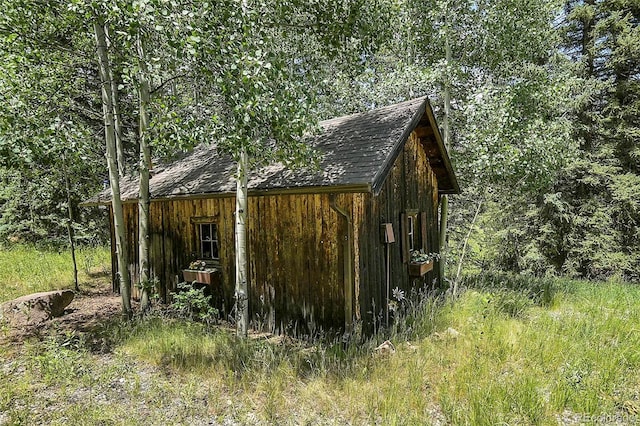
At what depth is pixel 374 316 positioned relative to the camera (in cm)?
640

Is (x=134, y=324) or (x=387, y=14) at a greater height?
(x=387, y=14)

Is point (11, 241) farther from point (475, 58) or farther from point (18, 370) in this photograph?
point (475, 58)

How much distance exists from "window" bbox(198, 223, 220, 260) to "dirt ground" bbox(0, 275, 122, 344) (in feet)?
7.10

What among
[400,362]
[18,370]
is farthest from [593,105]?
[18,370]

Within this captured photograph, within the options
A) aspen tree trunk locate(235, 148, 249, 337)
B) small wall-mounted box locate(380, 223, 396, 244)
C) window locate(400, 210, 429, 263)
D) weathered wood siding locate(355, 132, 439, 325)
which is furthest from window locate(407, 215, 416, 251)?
aspen tree trunk locate(235, 148, 249, 337)

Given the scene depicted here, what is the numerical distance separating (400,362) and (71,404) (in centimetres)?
384

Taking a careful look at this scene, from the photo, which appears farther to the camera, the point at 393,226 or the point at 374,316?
the point at 393,226

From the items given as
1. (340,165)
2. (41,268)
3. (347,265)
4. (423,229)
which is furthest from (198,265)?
(41,268)

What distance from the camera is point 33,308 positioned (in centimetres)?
707

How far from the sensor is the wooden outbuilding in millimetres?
6224

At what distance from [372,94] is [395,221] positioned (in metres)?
5.70

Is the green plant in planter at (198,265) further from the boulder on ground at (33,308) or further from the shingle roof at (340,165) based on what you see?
the boulder on ground at (33,308)

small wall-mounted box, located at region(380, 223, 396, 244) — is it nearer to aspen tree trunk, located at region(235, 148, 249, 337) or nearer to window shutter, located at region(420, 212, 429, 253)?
window shutter, located at region(420, 212, 429, 253)

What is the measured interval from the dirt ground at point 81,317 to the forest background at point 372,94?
215 cm
